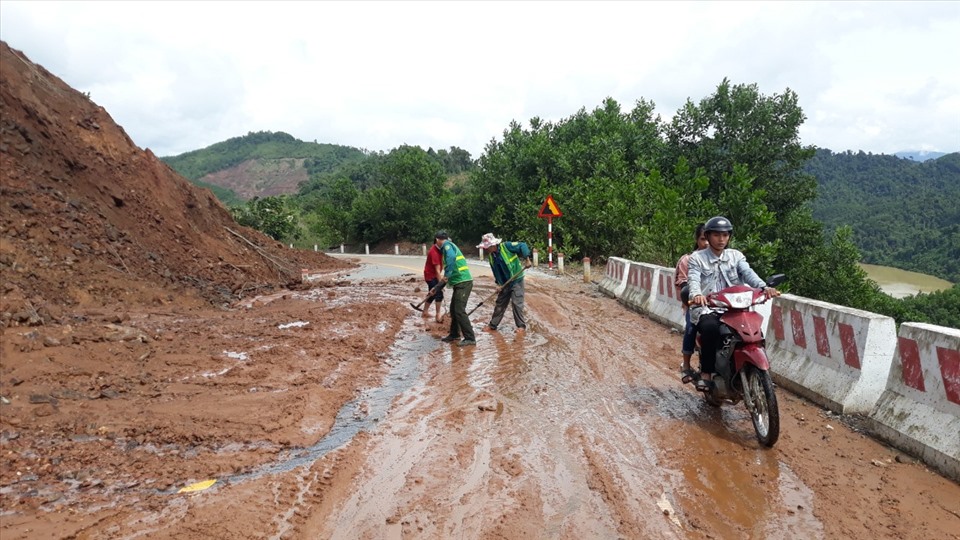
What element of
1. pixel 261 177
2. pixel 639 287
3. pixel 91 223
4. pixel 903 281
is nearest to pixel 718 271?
pixel 639 287

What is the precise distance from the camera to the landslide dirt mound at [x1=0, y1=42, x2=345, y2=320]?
32.0 ft

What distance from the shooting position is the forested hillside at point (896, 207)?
7319cm

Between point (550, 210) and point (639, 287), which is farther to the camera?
point (550, 210)

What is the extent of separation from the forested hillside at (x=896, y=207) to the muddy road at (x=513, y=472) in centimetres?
5503

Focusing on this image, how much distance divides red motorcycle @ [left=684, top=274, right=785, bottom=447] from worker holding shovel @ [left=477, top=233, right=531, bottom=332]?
456 centimetres

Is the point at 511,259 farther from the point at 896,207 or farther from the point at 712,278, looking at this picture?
the point at 896,207

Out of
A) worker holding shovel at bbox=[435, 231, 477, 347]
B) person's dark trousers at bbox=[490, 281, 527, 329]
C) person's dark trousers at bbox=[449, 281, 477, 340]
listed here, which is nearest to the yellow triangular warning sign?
person's dark trousers at bbox=[490, 281, 527, 329]

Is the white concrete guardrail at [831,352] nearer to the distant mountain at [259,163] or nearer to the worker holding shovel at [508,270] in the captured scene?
the worker holding shovel at [508,270]

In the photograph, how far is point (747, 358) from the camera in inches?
206

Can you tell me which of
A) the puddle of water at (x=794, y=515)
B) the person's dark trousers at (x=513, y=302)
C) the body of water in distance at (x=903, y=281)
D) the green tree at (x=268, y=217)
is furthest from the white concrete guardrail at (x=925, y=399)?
the body of water in distance at (x=903, y=281)

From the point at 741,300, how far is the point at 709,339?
67cm

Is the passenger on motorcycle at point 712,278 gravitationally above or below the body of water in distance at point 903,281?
above

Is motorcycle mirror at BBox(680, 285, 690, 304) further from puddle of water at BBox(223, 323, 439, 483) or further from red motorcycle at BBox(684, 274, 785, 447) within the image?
puddle of water at BBox(223, 323, 439, 483)

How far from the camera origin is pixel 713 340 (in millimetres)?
5746
